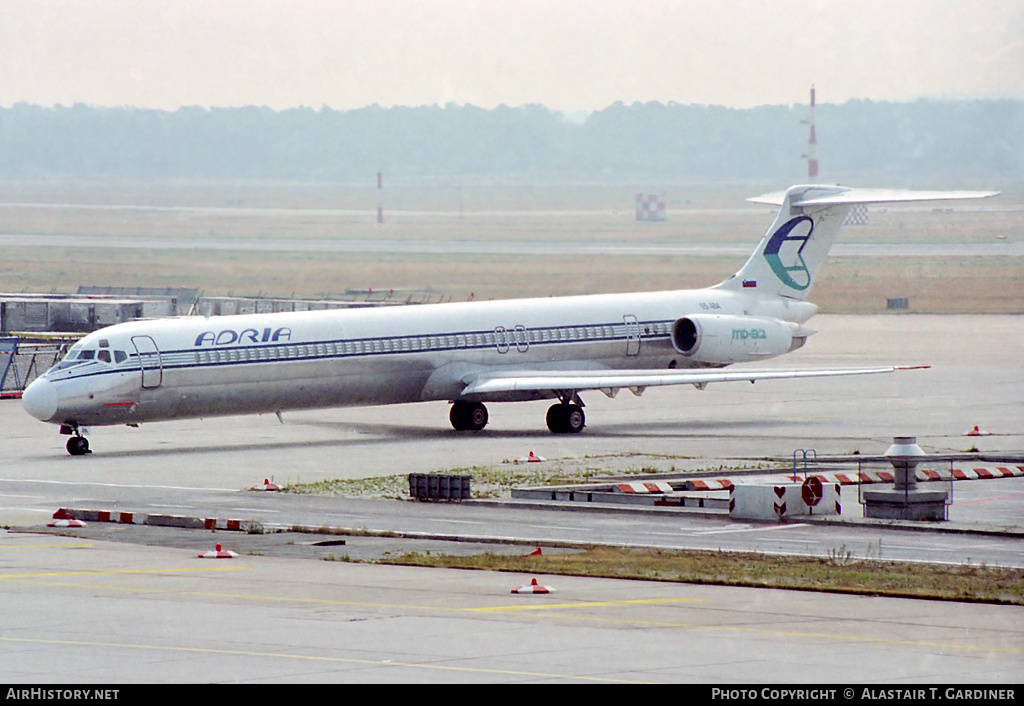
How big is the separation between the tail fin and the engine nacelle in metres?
1.98

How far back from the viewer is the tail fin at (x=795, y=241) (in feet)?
157

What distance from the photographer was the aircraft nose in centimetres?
3712

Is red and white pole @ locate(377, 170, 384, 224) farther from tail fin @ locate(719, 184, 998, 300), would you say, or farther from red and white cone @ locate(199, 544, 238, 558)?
red and white cone @ locate(199, 544, 238, 558)

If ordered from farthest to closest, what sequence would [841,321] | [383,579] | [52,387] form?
[841,321], [52,387], [383,579]

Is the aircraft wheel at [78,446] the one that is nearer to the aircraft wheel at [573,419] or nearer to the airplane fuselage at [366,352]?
the airplane fuselage at [366,352]

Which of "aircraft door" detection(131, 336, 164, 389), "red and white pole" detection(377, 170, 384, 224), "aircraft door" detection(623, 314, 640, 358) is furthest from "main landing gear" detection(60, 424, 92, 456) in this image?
"red and white pole" detection(377, 170, 384, 224)

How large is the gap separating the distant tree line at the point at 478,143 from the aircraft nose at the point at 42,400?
18.2 m

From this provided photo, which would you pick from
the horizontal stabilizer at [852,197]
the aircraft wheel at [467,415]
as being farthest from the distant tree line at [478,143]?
the aircraft wheel at [467,415]

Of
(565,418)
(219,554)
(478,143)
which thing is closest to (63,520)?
(219,554)

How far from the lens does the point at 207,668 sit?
1454 centimetres

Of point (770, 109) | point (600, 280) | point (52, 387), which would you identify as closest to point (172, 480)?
point (52, 387)

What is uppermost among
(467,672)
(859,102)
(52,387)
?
(859,102)

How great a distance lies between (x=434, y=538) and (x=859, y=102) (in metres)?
17.5

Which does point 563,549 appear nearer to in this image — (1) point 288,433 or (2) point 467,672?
(2) point 467,672
